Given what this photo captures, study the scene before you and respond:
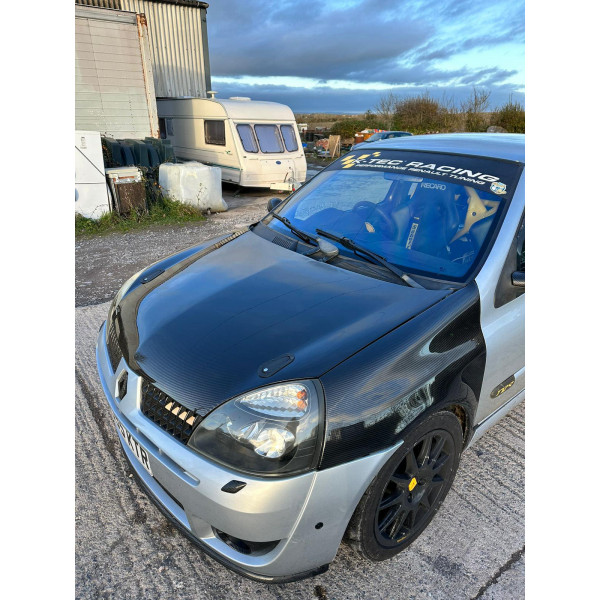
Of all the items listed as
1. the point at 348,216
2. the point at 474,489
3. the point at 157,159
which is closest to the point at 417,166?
the point at 348,216

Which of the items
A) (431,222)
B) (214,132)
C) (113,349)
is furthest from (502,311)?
(214,132)

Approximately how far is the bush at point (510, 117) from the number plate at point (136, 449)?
20.7 meters

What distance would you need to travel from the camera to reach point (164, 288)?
2.48 meters

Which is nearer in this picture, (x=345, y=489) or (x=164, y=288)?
(x=345, y=489)

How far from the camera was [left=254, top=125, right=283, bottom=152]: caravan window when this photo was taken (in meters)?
12.1

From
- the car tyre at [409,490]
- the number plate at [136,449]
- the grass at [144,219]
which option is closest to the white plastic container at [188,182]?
the grass at [144,219]

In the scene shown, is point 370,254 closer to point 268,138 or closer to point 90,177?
point 90,177

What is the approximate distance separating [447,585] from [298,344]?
1.28 m

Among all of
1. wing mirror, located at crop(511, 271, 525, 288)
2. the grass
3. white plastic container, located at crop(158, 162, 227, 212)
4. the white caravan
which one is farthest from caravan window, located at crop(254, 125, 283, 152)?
wing mirror, located at crop(511, 271, 525, 288)

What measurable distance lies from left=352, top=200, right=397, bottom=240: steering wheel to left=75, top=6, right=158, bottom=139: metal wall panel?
10.4 metres

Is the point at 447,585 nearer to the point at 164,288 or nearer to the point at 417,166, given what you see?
the point at 164,288

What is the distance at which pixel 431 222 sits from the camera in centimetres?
261

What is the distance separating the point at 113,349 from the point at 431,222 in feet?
6.15

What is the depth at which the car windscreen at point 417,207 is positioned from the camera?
2.42m
